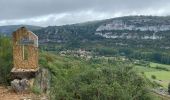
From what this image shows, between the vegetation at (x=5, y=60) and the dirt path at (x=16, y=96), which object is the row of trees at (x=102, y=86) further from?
the vegetation at (x=5, y=60)

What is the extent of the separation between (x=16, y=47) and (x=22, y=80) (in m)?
2.23

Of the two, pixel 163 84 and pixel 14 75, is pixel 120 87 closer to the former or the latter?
pixel 14 75

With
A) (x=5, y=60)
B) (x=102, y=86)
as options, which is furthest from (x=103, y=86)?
(x=5, y=60)

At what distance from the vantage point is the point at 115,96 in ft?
52.4

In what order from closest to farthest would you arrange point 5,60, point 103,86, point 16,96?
point 103,86, point 16,96, point 5,60

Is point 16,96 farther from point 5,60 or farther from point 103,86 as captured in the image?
point 5,60

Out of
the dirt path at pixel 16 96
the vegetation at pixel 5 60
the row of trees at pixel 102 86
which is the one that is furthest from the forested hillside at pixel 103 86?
the vegetation at pixel 5 60

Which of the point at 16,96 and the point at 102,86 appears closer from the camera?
the point at 102,86

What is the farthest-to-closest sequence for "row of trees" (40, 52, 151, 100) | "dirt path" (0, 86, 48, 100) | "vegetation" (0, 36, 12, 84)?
"vegetation" (0, 36, 12, 84) < "dirt path" (0, 86, 48, 100) < "row of trees" (40, 52, 151, 100)

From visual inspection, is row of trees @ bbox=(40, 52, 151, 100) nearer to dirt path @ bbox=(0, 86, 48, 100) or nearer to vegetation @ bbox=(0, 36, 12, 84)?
dirt path @ bbox=(0, 86, 48, 100)

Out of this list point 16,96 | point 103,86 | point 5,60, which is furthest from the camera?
point 5,60

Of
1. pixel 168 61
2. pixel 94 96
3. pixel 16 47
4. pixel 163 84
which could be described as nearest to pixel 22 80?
pixel 16 47

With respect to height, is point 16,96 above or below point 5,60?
below

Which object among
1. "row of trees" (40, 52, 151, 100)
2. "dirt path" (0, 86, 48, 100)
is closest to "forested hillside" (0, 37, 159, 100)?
"row of trees" (40, 52, 151, 100)
